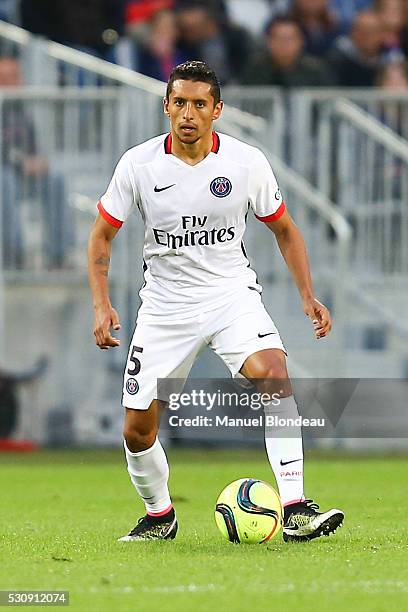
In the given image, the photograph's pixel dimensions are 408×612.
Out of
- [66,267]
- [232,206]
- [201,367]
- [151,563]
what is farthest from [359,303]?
[151,563]

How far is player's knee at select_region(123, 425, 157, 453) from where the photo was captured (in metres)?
7.68

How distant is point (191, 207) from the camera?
7684mm

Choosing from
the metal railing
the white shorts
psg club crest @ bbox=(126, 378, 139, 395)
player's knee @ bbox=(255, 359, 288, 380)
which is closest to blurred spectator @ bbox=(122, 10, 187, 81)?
the metal railing

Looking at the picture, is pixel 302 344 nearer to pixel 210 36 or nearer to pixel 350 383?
pixel 350 383

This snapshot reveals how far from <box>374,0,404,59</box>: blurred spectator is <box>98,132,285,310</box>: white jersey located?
10263 mm

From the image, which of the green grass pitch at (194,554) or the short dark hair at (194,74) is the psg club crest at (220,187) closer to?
the short dark hair at (194,74)

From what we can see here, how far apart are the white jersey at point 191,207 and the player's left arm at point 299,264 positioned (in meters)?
0.08

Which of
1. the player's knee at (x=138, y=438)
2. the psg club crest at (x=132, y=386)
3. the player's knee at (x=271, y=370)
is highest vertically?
the player's knee at (x=271, y=370)

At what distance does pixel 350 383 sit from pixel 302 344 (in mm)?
614

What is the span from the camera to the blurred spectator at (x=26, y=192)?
15164 millimetres

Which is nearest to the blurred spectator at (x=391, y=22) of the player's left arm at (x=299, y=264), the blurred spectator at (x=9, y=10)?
the blurred spectator at (x=9, y=10)

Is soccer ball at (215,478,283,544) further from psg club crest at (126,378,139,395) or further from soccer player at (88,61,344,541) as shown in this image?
psg club crest at (126,378,139,395)

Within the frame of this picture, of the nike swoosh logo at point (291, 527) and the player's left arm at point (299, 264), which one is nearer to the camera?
the nike swoosh logo at point (291, 527)

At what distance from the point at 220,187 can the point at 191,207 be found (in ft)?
0.59
